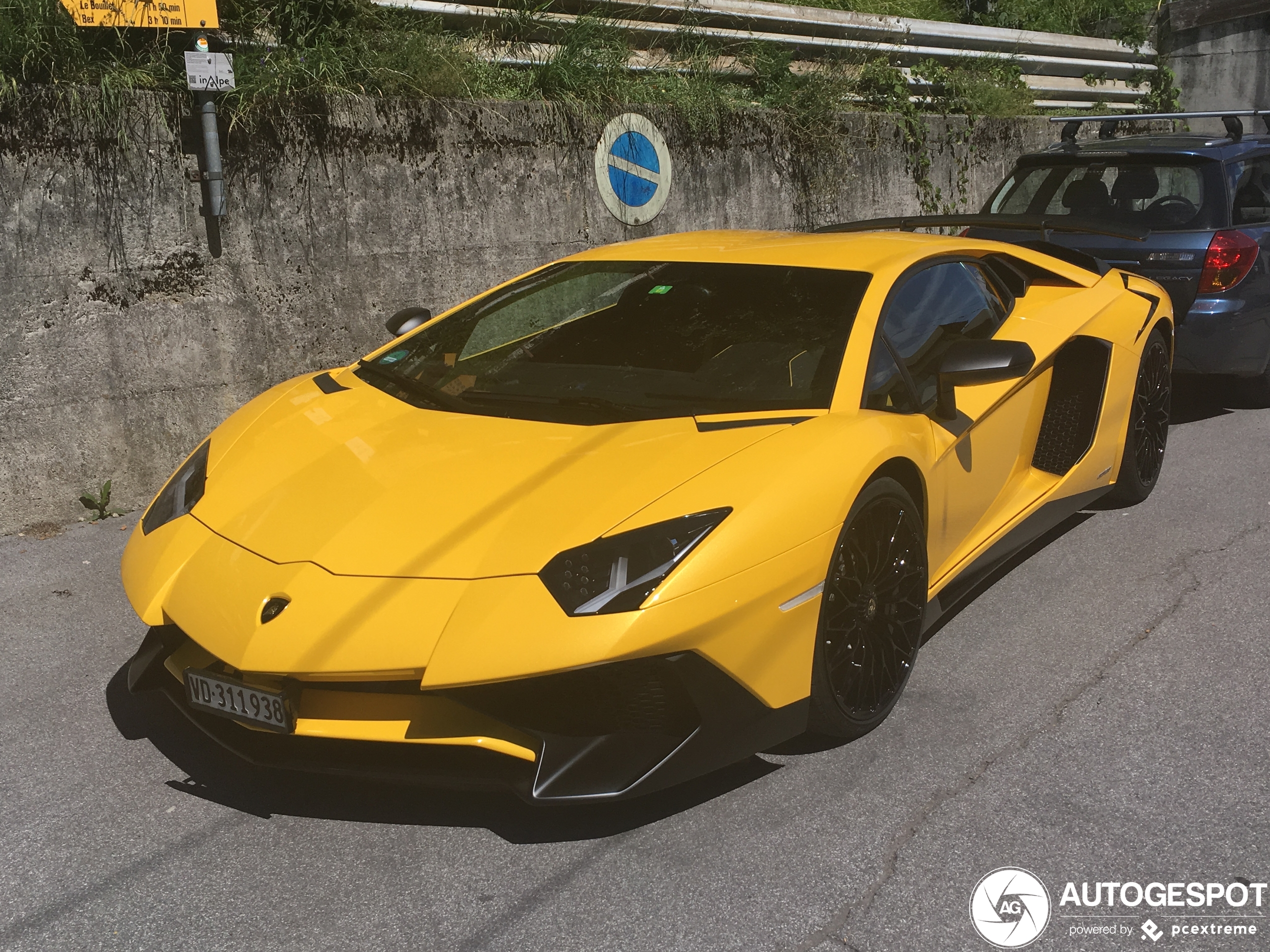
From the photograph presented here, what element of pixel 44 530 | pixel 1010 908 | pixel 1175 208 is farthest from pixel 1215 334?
pixel 44 530

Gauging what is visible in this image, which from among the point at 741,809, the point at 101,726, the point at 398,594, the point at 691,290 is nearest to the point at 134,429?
the point at 101,726

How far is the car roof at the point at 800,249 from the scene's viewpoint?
382cm

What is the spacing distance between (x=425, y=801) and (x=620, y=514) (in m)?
0.86

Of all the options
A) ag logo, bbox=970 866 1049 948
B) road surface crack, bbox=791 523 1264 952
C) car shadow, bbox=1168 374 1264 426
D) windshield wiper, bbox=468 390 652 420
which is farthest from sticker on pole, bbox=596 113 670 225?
ag logo, bbox=970 866 1049 948

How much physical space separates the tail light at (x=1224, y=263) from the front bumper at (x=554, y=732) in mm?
4707

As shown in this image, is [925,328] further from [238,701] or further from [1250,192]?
[1250,192]

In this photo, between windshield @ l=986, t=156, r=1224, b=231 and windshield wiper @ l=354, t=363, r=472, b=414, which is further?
windshield @ l=986, t=156, r=1224, b=231

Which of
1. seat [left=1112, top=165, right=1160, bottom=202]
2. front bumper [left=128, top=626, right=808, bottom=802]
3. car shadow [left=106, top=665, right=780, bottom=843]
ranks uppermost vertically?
seat [left=1112, top=165, right=1160, bottom=202]

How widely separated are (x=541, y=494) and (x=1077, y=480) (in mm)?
2398

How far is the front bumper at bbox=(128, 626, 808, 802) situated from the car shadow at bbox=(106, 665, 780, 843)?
0.25 ft

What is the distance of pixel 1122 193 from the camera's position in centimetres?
677

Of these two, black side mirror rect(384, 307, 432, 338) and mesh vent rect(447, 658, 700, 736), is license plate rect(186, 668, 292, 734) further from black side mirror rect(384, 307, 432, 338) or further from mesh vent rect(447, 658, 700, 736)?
black side mirror rect(384, 307, 432, 338)

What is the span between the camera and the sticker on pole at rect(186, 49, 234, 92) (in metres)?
5.43

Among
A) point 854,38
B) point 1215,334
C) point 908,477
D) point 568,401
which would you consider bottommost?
point 1215,334
